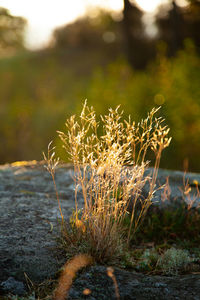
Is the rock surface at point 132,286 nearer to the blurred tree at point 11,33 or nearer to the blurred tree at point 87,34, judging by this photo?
the blurred tree at point 87,34

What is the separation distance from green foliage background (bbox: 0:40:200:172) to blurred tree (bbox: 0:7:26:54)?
212cm

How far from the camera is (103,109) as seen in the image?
21.6 feet

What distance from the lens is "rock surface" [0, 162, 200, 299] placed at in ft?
7.27

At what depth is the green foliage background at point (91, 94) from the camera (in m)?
6.21

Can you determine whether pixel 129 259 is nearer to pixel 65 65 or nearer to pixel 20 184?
pixel 20 184

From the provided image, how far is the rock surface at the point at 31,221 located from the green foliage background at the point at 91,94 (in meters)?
2.29

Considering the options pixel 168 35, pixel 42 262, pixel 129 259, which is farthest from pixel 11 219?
pixel 168 35

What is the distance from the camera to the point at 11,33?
2205cm

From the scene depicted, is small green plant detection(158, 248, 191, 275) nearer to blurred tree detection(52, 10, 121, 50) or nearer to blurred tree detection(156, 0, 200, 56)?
blurred tree detection(156, 0, 200, 56)

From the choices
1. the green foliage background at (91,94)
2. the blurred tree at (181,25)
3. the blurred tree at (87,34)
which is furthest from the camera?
the blurred tree at (87,34)

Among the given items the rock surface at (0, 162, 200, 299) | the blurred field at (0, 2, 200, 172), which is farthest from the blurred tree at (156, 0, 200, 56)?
the rock surface at (0, 162, 200, 299)

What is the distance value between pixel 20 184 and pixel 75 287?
6.32 ft

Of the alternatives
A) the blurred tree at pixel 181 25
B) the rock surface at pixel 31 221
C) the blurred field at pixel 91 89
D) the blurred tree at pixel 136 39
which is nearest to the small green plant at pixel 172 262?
the rock surface at pixel 31 221

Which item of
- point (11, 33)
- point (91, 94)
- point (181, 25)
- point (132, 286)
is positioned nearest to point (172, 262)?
point (132, 286)
